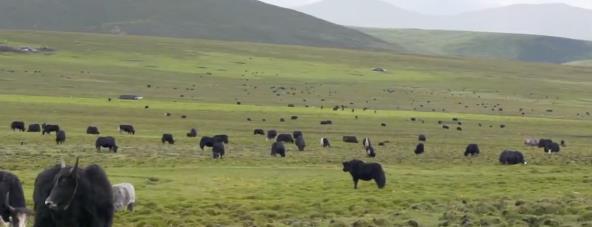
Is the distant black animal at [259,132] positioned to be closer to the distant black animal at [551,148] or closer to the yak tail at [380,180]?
the distant black animal at [551,148]

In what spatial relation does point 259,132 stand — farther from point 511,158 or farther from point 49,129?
point 511,158

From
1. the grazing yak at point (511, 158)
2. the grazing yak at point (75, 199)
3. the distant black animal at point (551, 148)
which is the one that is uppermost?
the distant black animal at point (551, 148)

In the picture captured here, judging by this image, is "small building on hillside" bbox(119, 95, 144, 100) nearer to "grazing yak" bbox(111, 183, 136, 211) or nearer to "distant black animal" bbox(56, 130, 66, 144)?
"distant black animal" bbox(56, 130, 66, 144)

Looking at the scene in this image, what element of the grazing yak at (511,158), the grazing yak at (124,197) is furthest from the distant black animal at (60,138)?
the grazing yak at (124,197)

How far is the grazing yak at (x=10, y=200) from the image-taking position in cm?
1606

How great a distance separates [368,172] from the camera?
27969 mm

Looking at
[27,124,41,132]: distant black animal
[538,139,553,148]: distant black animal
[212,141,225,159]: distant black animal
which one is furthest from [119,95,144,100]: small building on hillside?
[212,141,225,159]: distant black animal

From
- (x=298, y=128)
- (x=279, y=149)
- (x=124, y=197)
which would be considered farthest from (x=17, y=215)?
(x=298, y=128)

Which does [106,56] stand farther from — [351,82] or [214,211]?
[214,211]

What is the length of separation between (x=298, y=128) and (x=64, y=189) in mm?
48933

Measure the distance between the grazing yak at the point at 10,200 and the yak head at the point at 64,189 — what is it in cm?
263

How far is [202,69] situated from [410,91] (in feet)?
118

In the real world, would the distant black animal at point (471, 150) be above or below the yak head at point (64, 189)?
above

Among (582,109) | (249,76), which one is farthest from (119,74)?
(582,109)
